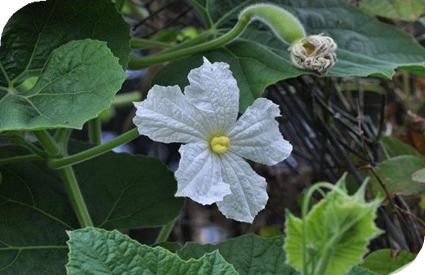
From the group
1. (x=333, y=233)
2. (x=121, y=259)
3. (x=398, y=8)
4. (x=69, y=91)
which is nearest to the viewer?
(x=333, y=233)

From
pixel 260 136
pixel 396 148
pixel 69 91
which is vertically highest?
pixel 69 91

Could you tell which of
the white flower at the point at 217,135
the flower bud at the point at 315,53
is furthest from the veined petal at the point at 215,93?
the flower bud at the point at 315,53

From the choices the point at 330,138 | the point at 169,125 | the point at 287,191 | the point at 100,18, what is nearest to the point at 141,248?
the point at 169,125

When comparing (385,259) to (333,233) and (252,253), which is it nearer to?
(252,253)

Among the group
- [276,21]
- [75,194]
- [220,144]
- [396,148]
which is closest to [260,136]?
[220,144]

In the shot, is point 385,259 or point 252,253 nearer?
point 252,253
